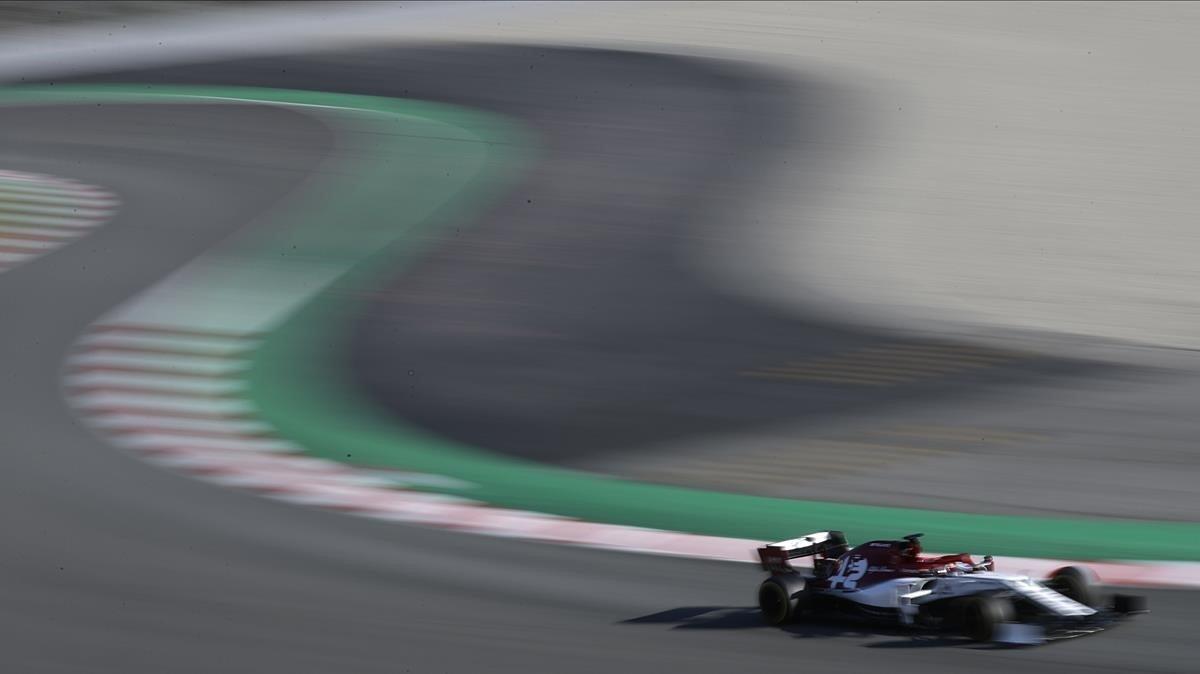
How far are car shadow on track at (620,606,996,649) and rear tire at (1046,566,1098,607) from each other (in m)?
0.60

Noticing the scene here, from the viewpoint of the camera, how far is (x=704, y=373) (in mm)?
12914

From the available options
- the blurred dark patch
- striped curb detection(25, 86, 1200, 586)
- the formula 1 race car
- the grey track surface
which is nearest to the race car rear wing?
the formula 1 race car

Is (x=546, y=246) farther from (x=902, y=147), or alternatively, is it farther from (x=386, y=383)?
(x=902, y=147)

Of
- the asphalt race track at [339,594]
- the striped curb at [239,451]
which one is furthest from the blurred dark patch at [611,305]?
the striped curb at [239,451]

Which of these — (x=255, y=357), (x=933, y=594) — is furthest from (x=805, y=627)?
(x=255, y=357)

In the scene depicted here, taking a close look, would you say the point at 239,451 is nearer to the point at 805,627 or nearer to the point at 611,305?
the point at 805,627

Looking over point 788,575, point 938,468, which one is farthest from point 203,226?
point 788,575

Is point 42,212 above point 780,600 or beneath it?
above

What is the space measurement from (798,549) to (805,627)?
1.41ft

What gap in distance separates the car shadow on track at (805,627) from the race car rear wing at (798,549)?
0.25 metres

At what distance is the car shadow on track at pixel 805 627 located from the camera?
7715mm

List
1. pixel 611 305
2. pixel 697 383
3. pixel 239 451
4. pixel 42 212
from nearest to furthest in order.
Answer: pixel 239 451 < pixel 697 383 < pixel 611 305 < pixel 42 212

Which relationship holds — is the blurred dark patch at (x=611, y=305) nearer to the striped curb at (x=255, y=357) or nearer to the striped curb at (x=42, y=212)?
the striped curb at (x=255, y=357)

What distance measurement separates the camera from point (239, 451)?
36.2 feet
